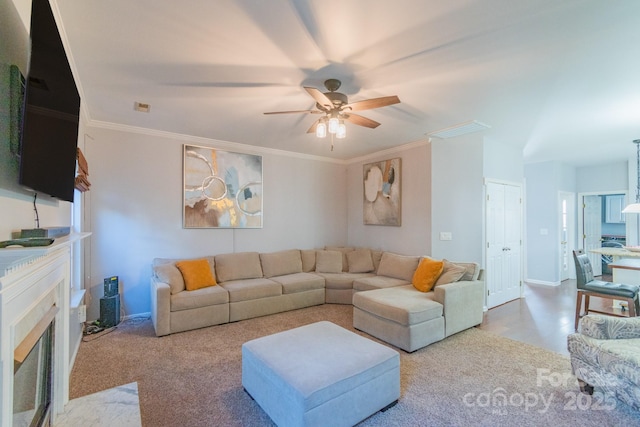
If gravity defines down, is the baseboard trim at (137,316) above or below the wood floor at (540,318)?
above

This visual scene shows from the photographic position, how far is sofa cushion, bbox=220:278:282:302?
392 cm

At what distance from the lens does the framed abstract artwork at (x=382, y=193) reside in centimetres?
497

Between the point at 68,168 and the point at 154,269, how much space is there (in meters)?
2.39

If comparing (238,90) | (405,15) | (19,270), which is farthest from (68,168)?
(405,15)

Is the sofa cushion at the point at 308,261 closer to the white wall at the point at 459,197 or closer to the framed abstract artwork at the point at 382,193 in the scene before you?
the framed abstract artwork at the point at 382,193

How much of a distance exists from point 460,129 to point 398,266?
216 cm

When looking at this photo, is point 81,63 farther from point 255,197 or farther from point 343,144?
point 343,144

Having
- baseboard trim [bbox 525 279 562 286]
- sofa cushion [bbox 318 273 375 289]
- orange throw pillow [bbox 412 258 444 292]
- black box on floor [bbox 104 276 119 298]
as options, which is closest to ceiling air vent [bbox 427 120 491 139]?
orange throw pillow [bbox 412 258 444 292]

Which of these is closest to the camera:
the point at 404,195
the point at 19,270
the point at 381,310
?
the point at 19,270

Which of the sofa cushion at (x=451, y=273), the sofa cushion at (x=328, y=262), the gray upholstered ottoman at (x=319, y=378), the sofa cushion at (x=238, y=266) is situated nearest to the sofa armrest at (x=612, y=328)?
the sofa cushion at (x=451, y=273)

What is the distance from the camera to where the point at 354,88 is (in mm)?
2754

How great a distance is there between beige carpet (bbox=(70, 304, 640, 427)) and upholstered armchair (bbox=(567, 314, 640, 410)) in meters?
0.16

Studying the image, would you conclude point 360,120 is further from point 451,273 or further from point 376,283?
point 376,283

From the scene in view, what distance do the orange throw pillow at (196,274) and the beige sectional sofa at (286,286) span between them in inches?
2.4
